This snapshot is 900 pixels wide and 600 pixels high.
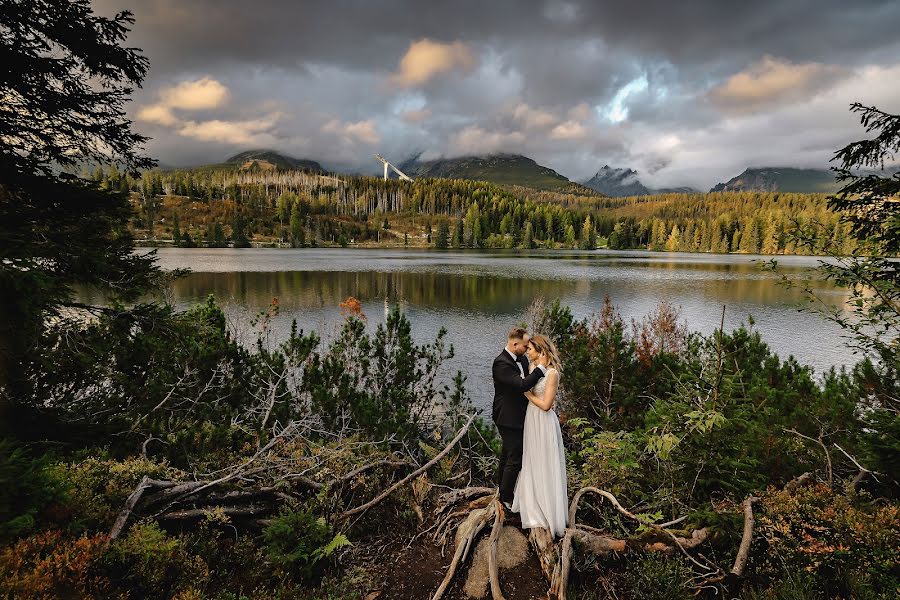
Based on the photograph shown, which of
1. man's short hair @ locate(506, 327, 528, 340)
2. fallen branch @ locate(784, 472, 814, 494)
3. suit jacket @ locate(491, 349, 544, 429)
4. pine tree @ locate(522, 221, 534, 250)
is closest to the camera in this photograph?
suit jacket @ locate(491, 349, 544, 429)

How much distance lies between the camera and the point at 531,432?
496cm

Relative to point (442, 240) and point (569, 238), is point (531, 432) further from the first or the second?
point (569, 238)

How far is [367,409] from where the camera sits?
9.05 meters

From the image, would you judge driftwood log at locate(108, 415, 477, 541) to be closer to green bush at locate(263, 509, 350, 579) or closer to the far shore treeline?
green bush at locate(263, 509, 350, 579)

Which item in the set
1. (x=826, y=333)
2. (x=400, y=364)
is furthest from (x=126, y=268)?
(x=826, y=333)

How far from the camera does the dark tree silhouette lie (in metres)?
5.15

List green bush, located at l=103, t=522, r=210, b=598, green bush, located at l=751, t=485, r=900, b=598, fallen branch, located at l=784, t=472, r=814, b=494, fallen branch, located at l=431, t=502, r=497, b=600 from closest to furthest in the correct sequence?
green bush, located at l=103, t=522, r=210, b=598
green bush, located at l=751, t=485, r=900, b=598
fallen branch, located at l=431, t=502, r=497, b=600
fallen branch, located at l=784, t=472, r=814, b=494

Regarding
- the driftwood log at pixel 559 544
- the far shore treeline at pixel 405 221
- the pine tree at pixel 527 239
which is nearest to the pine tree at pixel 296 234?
the far shore treeline at pixel 405 221

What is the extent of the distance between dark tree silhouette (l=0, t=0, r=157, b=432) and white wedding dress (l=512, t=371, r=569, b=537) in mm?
5697

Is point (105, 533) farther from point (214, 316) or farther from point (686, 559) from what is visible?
point (214, 316)

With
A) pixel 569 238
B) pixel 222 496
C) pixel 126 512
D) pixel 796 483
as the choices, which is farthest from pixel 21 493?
pixel 569 238

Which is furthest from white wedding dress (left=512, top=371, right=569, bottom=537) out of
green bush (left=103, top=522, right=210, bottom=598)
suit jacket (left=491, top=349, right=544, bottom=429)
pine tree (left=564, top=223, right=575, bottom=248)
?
pine tree (left=564, top=223, right=575, bottom=248)

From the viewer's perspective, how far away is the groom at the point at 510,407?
16.1ft

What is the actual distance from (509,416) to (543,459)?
0.62 m
